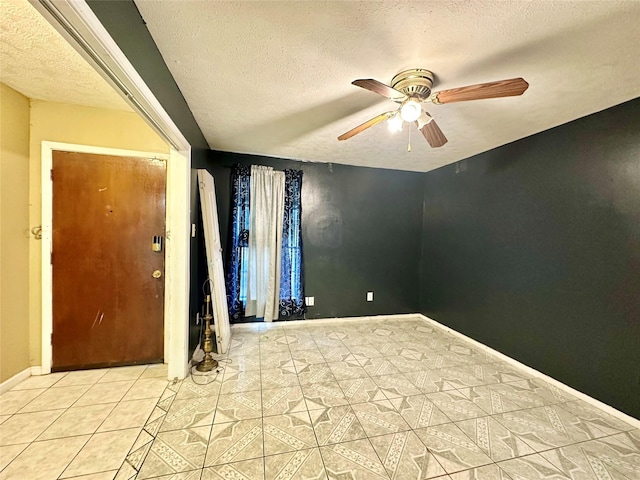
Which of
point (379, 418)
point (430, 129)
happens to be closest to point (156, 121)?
point (430, 129)

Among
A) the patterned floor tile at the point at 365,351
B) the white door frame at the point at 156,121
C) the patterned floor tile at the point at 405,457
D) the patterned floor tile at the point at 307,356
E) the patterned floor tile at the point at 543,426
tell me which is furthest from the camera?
the patterned floor tile at the point at 365,351

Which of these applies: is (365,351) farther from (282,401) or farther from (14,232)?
(14,232)

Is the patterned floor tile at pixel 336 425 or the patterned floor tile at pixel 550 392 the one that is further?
the patterned floor tile at pixel 550 392

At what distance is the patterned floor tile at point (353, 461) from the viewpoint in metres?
1.34

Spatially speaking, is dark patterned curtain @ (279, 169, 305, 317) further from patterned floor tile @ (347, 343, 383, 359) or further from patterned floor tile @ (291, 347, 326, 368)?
patterned floor tile @ (347, 343, 383, 359)

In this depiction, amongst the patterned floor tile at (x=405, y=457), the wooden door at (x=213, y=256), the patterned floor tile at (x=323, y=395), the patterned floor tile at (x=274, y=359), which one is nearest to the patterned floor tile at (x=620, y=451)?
the patterned floor tile at (x=405, y=457)

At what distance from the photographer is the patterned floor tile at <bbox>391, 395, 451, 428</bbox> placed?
5.72ft

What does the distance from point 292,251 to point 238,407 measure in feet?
6.54

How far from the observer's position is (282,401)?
1924mm

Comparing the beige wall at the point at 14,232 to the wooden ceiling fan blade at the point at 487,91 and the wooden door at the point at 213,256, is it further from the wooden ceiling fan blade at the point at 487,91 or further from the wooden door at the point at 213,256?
the wooden ceiling fan blade at the point at 487,91

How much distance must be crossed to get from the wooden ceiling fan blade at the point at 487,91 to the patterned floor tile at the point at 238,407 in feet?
7.83

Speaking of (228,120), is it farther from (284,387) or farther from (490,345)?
(490,345)

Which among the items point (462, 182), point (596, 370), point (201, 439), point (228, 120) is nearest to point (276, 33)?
point (228, 120)

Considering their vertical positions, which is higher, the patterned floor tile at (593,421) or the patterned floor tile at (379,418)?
the patterned floor tile at (379,418)
